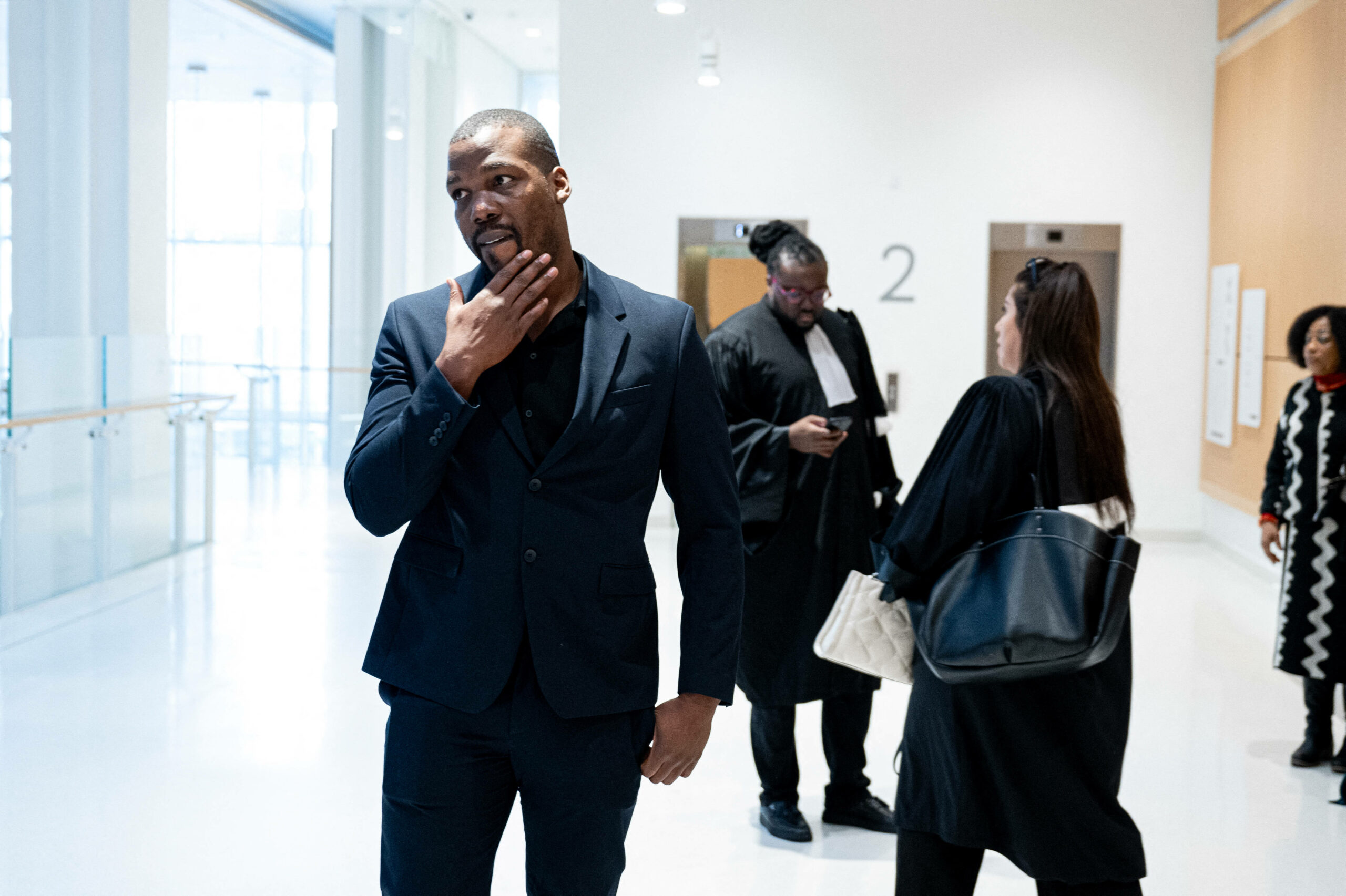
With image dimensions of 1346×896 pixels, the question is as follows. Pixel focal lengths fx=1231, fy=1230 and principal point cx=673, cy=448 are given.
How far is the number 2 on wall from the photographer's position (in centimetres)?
982

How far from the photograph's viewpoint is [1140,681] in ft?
18.7

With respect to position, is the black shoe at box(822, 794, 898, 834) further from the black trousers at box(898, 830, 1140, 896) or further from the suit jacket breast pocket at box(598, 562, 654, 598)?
the suit jacket breast pocket at box(598, 562, 654, 598)

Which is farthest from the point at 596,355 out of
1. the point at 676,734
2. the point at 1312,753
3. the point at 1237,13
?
the point at 1237,13

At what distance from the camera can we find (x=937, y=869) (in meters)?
2.38

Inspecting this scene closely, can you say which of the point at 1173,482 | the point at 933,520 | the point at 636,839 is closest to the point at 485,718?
the point at 933,520

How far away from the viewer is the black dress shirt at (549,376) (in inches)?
68.7

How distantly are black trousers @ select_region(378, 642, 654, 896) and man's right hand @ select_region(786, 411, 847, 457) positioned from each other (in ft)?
6.57

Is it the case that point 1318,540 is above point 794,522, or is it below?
below

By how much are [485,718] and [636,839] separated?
2250 mm

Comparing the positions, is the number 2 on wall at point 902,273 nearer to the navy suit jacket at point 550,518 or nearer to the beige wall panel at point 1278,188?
the beige wall panel at point 1278,188

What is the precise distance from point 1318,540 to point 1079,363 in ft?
8.93

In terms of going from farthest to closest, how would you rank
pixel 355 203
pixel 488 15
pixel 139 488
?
pixel 488 15 → pixel 355 203 → pixel 139 488

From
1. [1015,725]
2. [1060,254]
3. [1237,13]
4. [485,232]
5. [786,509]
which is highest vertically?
[1237,13]

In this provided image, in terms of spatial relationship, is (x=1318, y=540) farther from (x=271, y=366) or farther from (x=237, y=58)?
(x=237, y=58)
